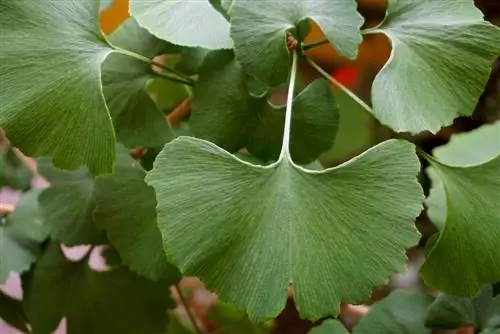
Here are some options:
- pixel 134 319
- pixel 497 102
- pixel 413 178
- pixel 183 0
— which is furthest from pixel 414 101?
pixel 497 102

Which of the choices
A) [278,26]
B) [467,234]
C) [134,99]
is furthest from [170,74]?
[467,234]

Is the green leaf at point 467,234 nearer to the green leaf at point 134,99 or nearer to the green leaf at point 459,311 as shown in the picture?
the green leaf at point 459,311

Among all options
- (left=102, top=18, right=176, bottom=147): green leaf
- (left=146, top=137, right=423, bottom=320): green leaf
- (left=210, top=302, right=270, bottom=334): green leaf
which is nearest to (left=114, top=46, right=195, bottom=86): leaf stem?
(left=102, top=18, right=176, bottom=147): green leaf

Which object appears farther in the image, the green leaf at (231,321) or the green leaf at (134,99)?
the green leaf at (231,321)

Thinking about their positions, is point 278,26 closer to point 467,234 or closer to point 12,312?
point 467,234

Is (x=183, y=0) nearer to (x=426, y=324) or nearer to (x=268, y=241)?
(x=268, y=241)

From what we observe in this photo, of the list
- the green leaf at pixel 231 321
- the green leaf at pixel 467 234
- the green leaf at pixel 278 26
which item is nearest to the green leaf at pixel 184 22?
the green leaf at pixel 278 26

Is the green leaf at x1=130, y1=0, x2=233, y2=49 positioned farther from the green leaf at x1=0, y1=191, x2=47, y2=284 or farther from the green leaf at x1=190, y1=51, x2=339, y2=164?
the green leaf at x1=0, y1=191, x2=47, y2=284
